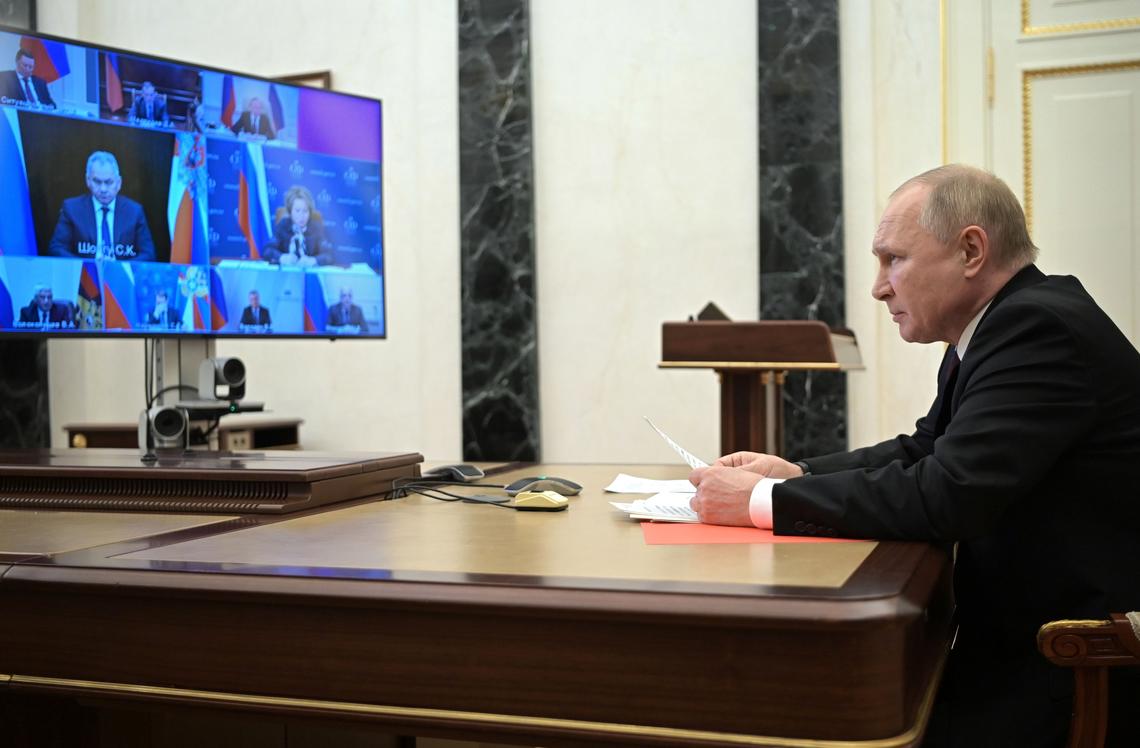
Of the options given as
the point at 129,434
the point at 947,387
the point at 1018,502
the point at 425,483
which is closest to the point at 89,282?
the point at 425,483

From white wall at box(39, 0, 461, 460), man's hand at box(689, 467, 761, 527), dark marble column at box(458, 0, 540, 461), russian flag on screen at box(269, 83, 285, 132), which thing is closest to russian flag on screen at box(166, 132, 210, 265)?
russian flag on screen at box(269, 83, 285, 132)

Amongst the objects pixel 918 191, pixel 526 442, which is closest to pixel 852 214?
pixel 526 442

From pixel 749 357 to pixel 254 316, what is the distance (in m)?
1.72

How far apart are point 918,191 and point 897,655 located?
1055 mm

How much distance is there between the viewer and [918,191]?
2.04 metres

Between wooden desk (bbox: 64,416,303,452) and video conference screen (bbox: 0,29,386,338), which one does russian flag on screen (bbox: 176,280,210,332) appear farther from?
wooden desk (bbox: 64,416,303,452)

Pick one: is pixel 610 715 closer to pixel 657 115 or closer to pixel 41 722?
pixel 41 722

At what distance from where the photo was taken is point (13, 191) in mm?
2430

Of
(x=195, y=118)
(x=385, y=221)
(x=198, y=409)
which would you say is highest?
(x=385, y=221)

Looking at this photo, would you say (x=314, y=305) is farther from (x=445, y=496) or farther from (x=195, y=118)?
(x=445, y=496)

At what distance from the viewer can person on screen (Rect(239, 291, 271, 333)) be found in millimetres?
2832

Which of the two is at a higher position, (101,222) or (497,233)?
(497,233)

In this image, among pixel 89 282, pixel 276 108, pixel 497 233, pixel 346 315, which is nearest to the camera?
pixel 89 282

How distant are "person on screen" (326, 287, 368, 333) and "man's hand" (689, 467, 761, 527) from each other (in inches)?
58.6
